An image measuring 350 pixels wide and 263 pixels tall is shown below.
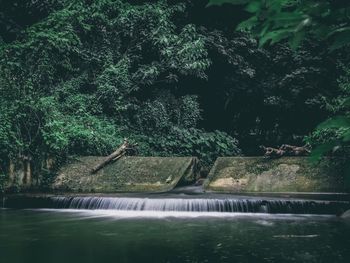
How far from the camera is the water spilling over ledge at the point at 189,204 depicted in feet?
29.5

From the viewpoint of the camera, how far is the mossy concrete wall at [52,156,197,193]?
37.3ft

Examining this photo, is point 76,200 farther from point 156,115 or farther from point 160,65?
point 160,65

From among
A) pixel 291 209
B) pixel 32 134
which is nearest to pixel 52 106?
pixel 32 134

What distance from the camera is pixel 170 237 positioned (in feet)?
24.1

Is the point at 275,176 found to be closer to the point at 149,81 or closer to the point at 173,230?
the point at 173,230

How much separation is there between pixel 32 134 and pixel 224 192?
513cm

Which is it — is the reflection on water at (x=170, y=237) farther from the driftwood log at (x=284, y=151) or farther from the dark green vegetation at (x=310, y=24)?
the dark green vegetation at (x=310, y=24)

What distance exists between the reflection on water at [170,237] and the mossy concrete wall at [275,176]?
1.46m

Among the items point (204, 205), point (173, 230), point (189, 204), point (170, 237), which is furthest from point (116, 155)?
point (170, 237)

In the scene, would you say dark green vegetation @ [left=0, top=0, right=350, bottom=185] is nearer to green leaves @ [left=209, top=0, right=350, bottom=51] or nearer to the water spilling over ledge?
the water spilling over ledge

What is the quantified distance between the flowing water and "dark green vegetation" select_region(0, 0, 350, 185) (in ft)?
8.24

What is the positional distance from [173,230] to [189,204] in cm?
174

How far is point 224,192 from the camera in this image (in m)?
10.7

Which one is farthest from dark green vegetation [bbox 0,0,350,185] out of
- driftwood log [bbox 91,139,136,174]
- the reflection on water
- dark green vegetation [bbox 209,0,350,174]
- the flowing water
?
dark green vegetation [bbox 209,0,350,174]
